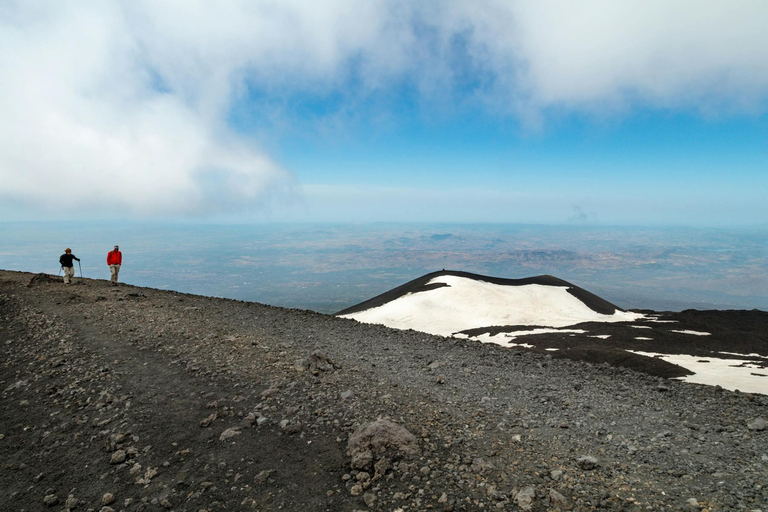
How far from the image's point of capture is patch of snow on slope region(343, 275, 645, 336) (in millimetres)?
37094

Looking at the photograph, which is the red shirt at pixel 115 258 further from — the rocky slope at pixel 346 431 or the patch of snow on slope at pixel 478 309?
the patch of snow on slope at pixel 478 309

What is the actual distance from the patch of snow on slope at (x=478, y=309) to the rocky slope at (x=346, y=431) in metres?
24.5

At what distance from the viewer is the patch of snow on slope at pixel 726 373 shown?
41.9 ft

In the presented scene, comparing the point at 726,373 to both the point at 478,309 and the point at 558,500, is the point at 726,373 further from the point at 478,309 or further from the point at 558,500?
the point at 478,309

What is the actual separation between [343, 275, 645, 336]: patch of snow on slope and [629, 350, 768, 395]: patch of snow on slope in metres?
16.4

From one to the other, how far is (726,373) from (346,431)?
16603 mm

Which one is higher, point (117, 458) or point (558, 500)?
point (558, 500)

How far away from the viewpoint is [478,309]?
131 ft

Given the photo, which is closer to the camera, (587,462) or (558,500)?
(558,500)

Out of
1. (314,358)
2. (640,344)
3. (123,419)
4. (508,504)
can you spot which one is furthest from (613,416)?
(640,344)

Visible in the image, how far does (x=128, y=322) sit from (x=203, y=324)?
2.47 metres

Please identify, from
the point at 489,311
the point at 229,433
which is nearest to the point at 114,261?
the point at 229,433

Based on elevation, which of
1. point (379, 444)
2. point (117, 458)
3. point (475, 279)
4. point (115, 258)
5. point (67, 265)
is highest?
point (115, 258)

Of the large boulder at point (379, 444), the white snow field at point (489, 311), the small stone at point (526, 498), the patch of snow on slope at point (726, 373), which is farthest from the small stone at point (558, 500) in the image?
the white snow field at point (489, 311)
